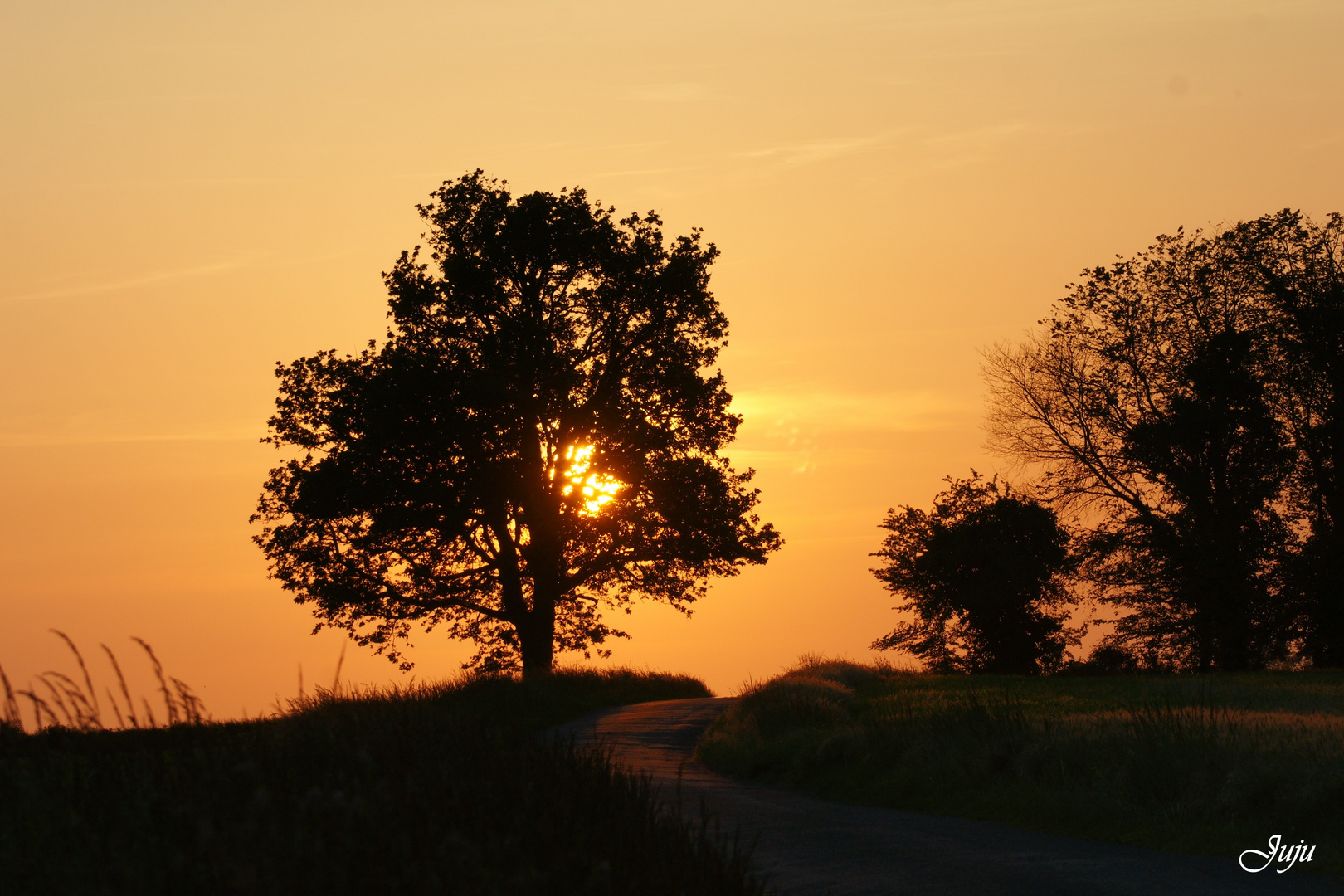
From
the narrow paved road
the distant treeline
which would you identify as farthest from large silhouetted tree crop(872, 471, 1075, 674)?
the narrow paved road

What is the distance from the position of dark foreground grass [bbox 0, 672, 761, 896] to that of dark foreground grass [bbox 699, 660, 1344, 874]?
20.2 feet

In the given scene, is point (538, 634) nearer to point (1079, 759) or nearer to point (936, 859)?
point (1079, 759)

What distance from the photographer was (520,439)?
34.7 metres

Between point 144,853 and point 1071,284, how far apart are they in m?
41.8

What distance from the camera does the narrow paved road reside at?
9906 mm

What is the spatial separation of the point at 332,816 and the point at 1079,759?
11056 mm

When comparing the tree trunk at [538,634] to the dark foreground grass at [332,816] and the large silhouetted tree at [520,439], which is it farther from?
the dark foreground grass at [332,816]

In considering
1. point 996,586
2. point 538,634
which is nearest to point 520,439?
point 538,634
